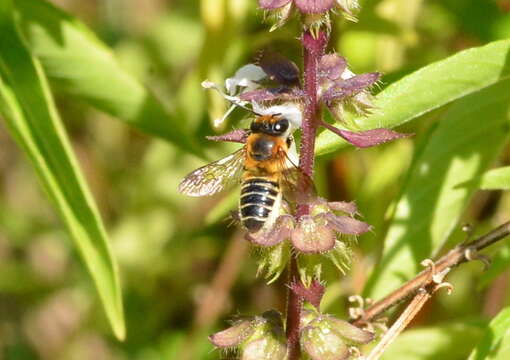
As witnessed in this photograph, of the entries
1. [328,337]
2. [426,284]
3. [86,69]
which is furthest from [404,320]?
[86,69]

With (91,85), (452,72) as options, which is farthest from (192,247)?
(452,72)

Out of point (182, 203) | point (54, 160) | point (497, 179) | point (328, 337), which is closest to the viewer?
point (328, 337)

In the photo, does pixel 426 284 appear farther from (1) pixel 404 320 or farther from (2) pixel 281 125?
(2) pixel 281 125

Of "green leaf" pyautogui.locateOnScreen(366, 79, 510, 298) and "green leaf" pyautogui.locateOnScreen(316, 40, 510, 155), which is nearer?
"green leaf" pyautogui.locateOnScreen(316, 40, 510, 155)

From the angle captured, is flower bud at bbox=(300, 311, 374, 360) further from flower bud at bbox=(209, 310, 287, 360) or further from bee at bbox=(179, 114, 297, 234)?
bee at bbox=(179, 114, 297, 234)

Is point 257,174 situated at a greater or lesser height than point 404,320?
greater

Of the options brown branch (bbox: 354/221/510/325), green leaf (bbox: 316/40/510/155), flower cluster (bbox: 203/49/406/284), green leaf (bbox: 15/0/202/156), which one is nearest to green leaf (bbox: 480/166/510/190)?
brown branch (bbox: 354/221/510/325)
